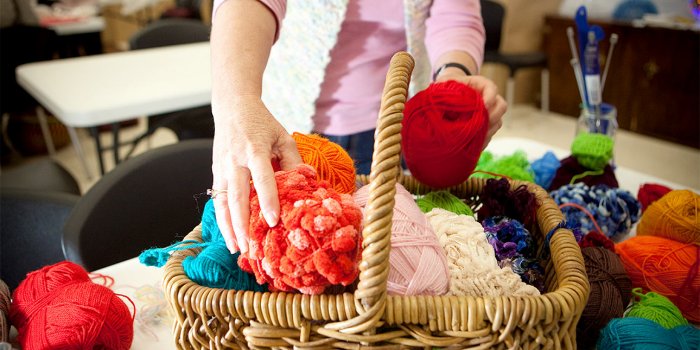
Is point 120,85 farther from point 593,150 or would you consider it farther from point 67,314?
point 593,150

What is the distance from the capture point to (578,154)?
0.95 m

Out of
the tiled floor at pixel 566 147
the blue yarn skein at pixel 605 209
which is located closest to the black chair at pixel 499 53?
the tiled floor at pixel 566 147

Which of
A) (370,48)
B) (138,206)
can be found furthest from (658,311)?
(138,206)

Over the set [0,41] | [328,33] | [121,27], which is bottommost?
[121,27]

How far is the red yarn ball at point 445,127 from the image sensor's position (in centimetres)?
68

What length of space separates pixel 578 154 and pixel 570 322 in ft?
1.75

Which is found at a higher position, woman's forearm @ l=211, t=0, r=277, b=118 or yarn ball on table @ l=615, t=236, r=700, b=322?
woman's forearm @ l=211, t=0, r=277, b=118

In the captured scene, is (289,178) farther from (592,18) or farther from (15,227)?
(592,18)

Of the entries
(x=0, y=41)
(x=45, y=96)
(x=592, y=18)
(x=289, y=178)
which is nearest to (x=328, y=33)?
(x=289, y=178)

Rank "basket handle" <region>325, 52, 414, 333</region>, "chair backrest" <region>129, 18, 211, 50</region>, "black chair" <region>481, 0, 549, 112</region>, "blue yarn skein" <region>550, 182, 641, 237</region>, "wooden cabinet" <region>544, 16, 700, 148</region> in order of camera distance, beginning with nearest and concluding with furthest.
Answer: "basket handle" <region>325, 52, 414, 333</region>
"blue yarn skein" <region>550, 182, 641, 237</region>
"chair backrest" <region>129, 18, 211, 50</region>
"wooden cabinet" <region>544, 16, 700, 148</region>
"black chair" <region>481, 0, 549, 112</region>

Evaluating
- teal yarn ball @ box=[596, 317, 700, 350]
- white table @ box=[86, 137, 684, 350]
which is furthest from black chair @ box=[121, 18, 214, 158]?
teal yarn ball @ box=[596, 317, 700, 350]

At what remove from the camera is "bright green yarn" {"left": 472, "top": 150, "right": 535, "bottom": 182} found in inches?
37.2

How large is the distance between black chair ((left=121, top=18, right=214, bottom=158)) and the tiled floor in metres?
0.86

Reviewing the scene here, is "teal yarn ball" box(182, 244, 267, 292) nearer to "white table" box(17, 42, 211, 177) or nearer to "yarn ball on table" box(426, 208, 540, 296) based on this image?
"yarn ball on table" box(426, 208, 540, 296)
